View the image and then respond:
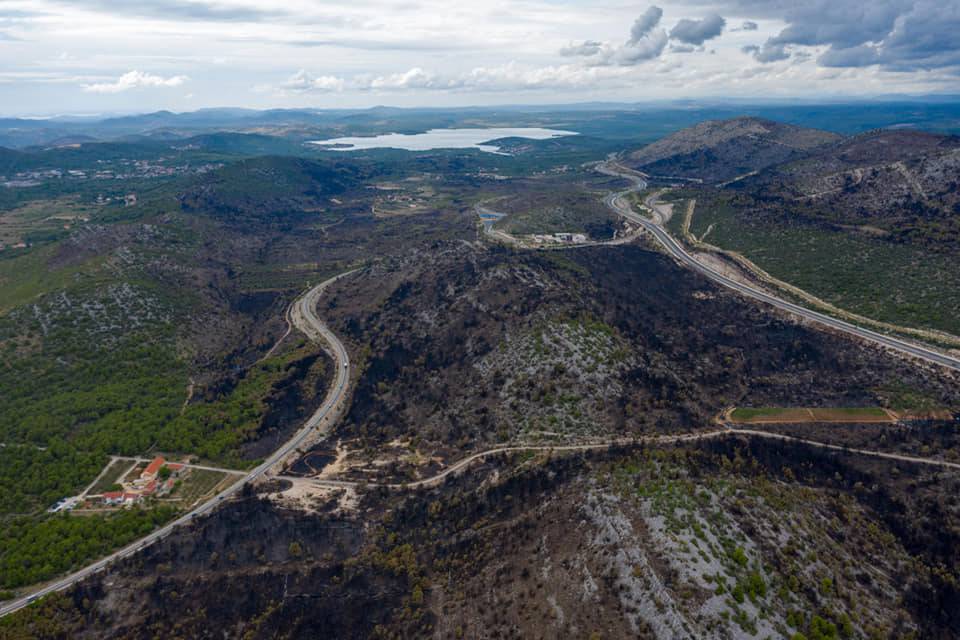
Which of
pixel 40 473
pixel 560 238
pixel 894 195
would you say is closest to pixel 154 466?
pixel 40 473

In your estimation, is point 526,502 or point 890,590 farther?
point 526,502

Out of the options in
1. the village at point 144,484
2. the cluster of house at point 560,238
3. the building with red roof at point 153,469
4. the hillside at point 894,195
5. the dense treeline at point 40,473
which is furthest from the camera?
the cluster of house at point 560,238

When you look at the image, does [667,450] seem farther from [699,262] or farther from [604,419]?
[699,262]

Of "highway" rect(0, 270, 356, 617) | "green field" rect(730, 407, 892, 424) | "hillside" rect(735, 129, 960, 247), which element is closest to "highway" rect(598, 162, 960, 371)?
"green field" rect(730, 407, 892, 424)

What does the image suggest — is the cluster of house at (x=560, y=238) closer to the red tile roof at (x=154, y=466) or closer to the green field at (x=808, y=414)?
the green field at (x=808, y=414)

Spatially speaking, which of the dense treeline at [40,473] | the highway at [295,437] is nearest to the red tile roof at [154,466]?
the dense treeline at [40,473]

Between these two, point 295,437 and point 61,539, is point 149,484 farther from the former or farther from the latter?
point 295,437

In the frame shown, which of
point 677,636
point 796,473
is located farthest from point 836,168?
point 677,636
